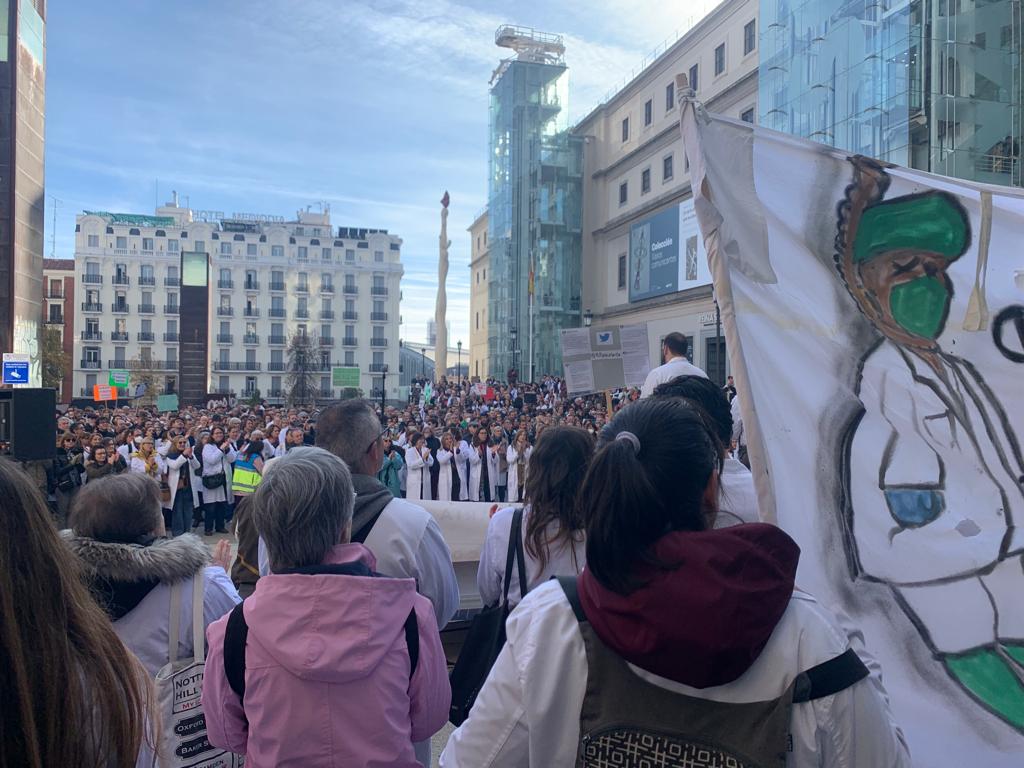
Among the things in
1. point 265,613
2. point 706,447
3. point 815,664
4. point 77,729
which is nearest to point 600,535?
point 706,447

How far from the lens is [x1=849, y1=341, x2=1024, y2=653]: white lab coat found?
2.37 meters

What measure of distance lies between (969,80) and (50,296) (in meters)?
71.4

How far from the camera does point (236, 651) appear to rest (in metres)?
2.21

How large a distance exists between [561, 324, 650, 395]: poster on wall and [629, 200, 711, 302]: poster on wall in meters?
22.5

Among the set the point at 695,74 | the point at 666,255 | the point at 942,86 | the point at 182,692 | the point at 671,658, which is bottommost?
the point at 182,692

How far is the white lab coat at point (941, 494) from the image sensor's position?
7.77ft

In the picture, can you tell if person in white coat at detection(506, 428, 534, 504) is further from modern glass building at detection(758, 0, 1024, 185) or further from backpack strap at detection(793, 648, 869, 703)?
backpack strap at detection(793, 648, 869, 703)

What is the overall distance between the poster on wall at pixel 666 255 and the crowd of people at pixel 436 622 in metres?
29.0

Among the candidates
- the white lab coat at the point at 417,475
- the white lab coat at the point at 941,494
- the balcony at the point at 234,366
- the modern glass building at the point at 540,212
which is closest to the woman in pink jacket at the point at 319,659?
the white lab coat at the point at 941,494

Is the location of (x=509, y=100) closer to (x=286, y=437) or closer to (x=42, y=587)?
(x=286, y=437)

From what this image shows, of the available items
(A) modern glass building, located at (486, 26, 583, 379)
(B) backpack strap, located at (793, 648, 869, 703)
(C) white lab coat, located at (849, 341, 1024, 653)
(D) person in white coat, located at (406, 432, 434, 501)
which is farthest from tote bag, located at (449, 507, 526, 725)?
(A) modern glass building, located at (486, 26, 583, 379)

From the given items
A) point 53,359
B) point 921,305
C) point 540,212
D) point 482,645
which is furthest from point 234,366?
point 921,305

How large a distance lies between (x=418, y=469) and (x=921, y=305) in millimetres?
12178

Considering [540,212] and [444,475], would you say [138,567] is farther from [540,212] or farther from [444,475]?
[540,212]
